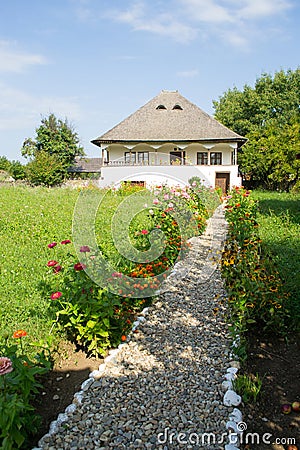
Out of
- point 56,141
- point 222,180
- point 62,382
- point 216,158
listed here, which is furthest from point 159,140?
point 62,382

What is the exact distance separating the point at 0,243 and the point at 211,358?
4.80 meters

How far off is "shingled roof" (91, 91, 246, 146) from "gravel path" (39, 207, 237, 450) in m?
20.9

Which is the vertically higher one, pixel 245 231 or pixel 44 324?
pixel 245 231

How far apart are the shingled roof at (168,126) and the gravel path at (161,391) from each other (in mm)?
20870

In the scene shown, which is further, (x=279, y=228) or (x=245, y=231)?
(x=279, y=228)

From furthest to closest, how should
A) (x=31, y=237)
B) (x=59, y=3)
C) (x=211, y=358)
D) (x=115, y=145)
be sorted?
(x=115, y=145)
(x=31, y=237)
(x=59, y=3)
(x=211, y=358)

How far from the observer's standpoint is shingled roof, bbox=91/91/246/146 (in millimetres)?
24578

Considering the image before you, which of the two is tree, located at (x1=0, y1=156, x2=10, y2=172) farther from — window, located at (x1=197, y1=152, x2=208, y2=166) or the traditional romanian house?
window, located at (x1=197, y1=152, x2=208, y2=166)

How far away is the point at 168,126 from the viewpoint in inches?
1003

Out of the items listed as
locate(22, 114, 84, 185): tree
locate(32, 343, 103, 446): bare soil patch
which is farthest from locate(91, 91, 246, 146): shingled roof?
locate(32, 343, 103, 446): bare soil patch

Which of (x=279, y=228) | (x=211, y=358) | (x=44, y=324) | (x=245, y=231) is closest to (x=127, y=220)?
(x=245, y=231)

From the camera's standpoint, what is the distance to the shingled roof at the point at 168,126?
24578 mm

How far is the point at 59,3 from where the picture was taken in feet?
20.9

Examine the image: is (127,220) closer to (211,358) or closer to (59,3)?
(211,358)
